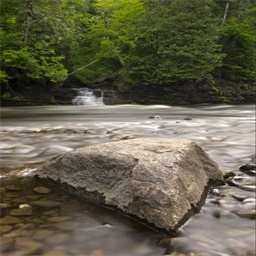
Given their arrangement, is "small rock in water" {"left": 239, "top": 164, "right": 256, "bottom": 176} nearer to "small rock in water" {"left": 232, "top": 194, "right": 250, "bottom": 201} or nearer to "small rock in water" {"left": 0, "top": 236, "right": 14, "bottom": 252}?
"small rock in water" {"left": 232, "top": 194, "right": 250, "bottom": 201}

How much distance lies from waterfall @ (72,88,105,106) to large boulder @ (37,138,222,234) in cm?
1862

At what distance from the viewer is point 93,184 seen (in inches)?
117

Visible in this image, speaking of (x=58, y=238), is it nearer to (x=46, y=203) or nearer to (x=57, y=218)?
(x=57, y=218)

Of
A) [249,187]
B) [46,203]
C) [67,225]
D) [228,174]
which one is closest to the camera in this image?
[67,225]

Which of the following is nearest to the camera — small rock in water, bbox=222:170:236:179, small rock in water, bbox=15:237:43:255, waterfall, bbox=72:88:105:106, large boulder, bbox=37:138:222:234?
small rock in water, bbox=15:237:43:255

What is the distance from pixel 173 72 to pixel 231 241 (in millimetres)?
20663

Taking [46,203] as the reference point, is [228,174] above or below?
above

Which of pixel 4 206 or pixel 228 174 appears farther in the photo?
pixel 228 174

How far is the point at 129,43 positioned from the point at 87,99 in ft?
18.1

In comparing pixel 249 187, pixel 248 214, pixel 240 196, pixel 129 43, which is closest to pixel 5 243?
pixel 248 214

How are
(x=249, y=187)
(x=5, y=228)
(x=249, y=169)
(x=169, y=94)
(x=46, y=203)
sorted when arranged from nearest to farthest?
(x=5, y=228) → (x=46, y=203) → (x=249, y=187) → (x=249, y=169) → (x=169, y=94)

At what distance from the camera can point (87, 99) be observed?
22.1m

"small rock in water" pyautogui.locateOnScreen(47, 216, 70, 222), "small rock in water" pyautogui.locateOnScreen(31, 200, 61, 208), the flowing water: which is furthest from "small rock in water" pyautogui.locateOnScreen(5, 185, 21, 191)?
"small rock in water" pyautogui.locateOnScreen(47, 216, 70, 222)

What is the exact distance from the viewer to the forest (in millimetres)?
16984
